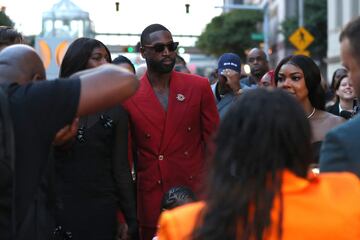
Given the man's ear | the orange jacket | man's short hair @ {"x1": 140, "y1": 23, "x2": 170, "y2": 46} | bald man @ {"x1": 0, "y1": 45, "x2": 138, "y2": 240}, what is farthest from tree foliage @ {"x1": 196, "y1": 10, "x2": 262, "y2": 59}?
the orange jacket

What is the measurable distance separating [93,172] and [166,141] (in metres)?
0.76

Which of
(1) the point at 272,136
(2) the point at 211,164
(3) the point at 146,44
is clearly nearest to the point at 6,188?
(2) the point at 211,164

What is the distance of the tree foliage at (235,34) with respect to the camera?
79.7 meters

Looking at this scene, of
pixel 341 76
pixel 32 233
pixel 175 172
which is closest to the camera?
pixel 32 233

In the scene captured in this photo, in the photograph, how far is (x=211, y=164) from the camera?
264 cm

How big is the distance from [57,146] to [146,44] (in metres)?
1.44

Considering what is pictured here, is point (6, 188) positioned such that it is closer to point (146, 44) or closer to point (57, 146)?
point (57, 146)

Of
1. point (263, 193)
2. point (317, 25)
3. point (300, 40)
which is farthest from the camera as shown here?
point (317, 25)

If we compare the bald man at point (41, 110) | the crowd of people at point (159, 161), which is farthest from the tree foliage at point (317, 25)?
the bald man at point (41, 110)

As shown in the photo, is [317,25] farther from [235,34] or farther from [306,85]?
[306,85]

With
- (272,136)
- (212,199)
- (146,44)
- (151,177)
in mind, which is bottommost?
(151,177)

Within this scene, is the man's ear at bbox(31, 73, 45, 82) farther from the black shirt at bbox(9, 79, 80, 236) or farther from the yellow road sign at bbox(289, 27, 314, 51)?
the yellow road sign at bbox(289, 27, 314, 51)

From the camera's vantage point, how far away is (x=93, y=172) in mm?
5133

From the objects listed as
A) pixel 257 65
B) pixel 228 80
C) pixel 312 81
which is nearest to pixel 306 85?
pixel 312 81
